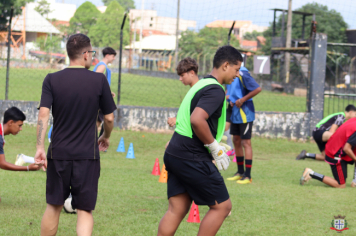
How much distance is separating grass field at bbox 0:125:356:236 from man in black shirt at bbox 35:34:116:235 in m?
1.00

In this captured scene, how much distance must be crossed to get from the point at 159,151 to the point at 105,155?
4.37 ft

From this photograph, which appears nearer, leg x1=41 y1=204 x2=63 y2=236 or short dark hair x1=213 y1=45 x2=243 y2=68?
leg x1=41 y1=204 x2=63 y2=236

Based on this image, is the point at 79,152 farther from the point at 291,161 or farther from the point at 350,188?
the point at 291,161

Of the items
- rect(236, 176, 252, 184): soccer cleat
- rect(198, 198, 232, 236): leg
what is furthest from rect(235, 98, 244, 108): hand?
rect(198, 198, 232, 236): leg

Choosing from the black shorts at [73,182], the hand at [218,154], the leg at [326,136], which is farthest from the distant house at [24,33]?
the hand at [218,154]

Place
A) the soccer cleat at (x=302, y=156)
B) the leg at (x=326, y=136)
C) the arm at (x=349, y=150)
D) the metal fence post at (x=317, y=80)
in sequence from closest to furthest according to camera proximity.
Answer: the arm at (x=349, y=150)
the leg at (x=326, y=136)
the soccer cleat at (x=302, y=156)
the metal fence post at (x=317, y=80)

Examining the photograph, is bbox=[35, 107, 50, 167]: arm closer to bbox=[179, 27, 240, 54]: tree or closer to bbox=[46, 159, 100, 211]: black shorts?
bbox=[46, 159, 100, 211]: black shorts

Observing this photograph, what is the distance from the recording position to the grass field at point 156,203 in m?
4.42

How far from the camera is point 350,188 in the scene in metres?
6.75

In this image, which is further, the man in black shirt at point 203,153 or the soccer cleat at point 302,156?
the soccer cleat at point 302,156

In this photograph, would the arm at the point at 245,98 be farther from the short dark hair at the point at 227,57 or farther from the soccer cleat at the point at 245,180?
the short dark hair at the point at 227,57

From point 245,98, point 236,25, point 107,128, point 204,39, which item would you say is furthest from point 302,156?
point 236,25

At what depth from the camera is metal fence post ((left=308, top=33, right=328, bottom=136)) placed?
1119cm

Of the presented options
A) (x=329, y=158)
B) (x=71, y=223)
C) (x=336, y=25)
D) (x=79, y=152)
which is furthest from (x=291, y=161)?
(x=336, y=25)
